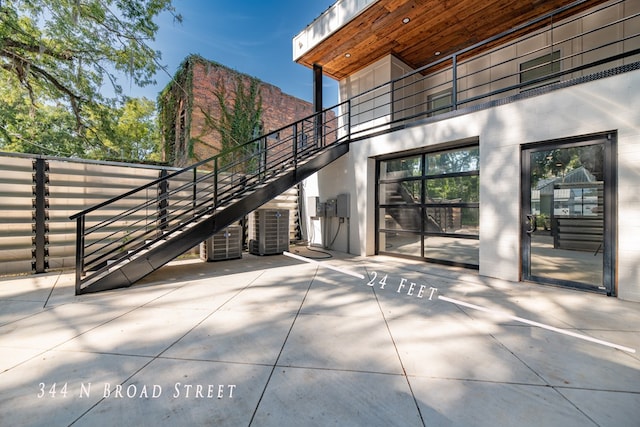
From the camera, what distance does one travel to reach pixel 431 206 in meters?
5.30

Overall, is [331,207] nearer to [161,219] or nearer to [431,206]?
[431,206]

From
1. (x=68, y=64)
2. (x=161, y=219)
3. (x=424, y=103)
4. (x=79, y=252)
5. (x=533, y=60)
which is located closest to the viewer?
(x=79, y=252)

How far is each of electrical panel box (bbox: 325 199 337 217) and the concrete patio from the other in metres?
3.36

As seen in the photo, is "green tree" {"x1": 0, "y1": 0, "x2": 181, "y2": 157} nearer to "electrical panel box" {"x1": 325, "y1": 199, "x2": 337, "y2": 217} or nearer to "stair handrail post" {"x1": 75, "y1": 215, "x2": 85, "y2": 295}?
"stair handrail post" {"x1": 75, "y1": 215, "x2": 85, "y2": 295}

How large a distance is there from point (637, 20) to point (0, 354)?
10.1 m

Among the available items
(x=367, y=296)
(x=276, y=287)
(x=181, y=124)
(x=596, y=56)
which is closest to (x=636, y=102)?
(x=596, y=56)

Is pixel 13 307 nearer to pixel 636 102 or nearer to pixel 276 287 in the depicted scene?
pixel 276 287

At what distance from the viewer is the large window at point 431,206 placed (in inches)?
191

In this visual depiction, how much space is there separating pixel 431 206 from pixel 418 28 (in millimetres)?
4222

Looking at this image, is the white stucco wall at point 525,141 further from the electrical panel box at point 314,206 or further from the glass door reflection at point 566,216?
the electrical panel box at point 314,206

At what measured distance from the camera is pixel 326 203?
6844mm

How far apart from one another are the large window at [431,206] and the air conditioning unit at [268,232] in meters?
2.35

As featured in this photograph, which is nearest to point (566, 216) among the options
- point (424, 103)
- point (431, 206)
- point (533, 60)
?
point (431, 206)

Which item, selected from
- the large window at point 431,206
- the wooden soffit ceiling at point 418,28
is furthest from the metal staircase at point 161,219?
the wooden soffit ceiling at point 418,28
